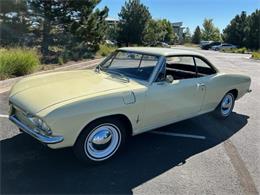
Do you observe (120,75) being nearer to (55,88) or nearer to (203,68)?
(55,88)

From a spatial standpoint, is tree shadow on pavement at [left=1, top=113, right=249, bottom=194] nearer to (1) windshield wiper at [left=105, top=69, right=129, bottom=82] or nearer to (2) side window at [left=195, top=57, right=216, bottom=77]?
(1) windshield wiper at [left=105, top=69, right=129, bottom=82]

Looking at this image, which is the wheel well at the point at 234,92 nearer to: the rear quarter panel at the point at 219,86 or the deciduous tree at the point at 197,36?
the rear quarter panel at the point at 219,86

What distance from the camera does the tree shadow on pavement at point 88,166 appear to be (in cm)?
313

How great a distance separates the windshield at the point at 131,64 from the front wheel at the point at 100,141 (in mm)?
886

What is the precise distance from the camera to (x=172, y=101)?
4242mm

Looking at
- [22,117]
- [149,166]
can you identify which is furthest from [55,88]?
[149,166]

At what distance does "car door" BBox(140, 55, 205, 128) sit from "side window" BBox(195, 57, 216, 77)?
18.1 inches

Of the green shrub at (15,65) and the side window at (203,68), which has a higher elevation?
the side window at (203,68)

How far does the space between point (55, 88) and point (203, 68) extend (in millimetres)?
2838

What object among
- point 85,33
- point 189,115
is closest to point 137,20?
point 85,33

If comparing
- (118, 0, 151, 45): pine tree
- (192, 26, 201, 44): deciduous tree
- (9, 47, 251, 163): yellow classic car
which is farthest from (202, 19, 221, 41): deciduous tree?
(9, 47, 251, 163): yellow classic car

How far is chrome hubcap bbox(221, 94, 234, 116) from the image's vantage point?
5.69 m

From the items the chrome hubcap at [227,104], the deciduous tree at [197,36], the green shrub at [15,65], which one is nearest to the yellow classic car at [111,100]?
the chrome hubcap at [227,104]

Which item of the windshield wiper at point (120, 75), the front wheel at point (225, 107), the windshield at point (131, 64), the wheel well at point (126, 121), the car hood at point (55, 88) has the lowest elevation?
the front wheel at point (225, 107)
